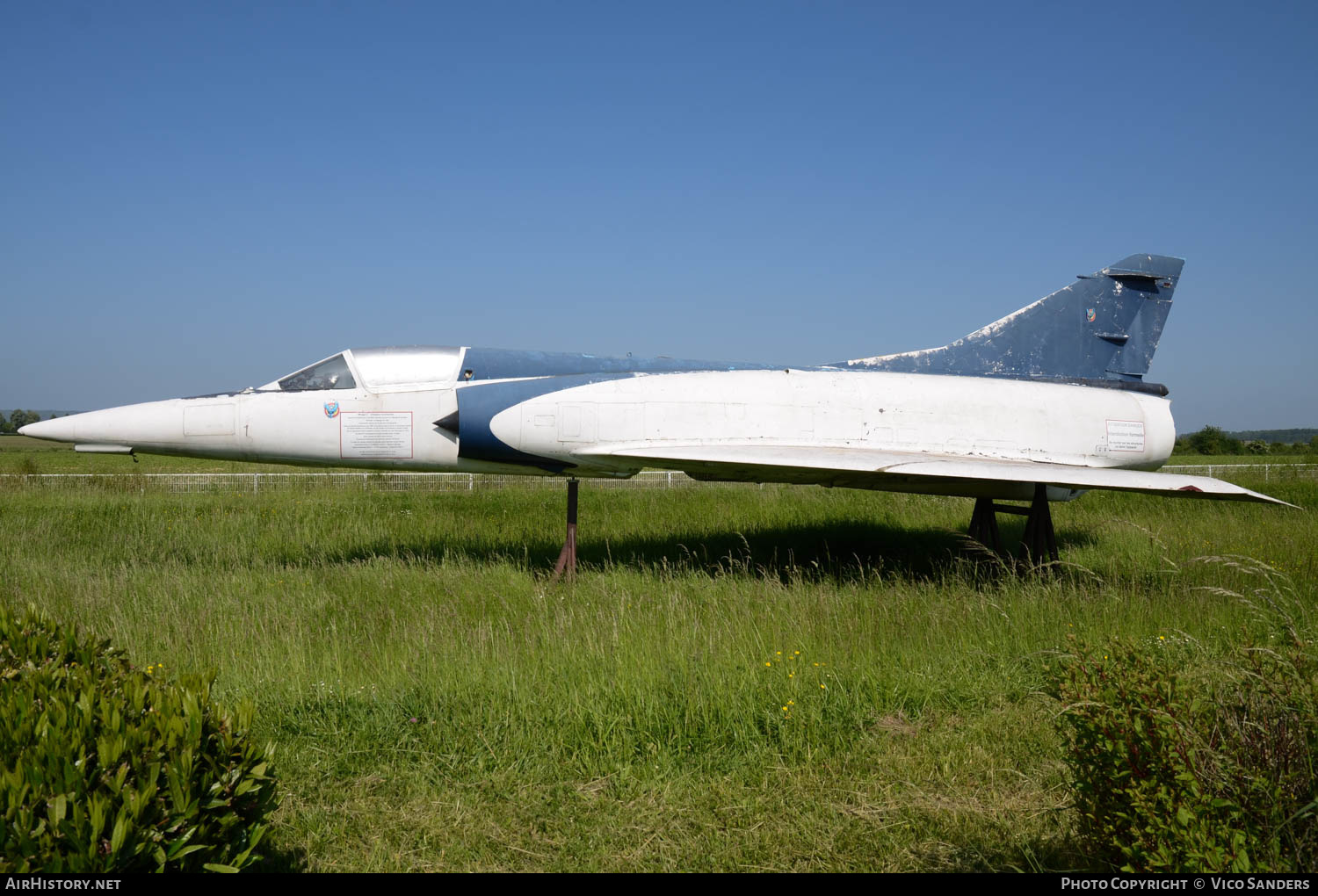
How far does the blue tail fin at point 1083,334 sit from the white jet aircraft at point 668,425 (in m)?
0.97

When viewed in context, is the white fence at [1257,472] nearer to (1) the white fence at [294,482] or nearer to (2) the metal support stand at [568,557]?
(1) the white fence at [294,482]

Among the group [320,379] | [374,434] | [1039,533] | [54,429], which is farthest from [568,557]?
[54,429]

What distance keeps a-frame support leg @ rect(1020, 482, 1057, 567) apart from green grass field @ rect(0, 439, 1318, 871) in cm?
55

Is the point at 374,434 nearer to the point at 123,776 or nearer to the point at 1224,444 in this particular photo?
the point at 123,776

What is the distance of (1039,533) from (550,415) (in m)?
5.85

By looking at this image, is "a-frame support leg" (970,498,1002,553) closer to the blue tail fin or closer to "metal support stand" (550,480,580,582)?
the blue tail fin

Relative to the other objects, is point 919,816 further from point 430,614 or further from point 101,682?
point 430,614

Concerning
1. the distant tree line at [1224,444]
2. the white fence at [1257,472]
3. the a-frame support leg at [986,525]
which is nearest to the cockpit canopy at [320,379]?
the a-frame support leg at [986,525]

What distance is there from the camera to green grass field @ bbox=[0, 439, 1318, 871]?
364 cm

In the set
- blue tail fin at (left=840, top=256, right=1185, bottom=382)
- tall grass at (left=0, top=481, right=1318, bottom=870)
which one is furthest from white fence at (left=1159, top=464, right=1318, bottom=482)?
tall grass at (left=0, top=481, right=1318, bottom=870)

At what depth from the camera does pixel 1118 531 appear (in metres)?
13.2

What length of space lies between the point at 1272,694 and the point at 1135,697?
538 mm

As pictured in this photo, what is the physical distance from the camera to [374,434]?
8859 mm

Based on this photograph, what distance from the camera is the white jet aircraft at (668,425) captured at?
28.1ft
